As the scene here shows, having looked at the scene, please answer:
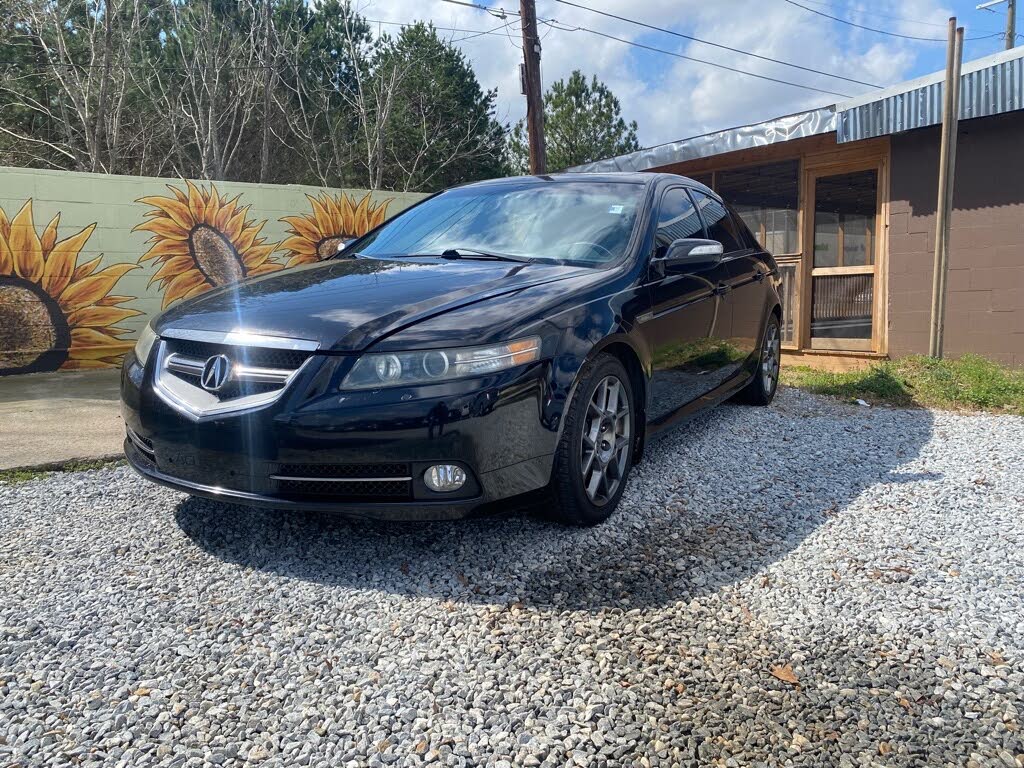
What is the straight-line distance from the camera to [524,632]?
2461mm

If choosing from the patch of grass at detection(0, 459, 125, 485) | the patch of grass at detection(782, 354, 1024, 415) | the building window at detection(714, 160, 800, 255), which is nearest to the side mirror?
the patch of grass at detection(782, 354, 1024, 415)

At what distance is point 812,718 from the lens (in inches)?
80.2

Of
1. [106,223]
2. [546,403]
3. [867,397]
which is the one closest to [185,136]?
[106,223]

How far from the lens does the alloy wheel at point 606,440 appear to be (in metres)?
3.20

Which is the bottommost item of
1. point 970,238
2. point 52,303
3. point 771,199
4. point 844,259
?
point 52,303

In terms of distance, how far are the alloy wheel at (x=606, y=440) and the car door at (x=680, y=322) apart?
307 millimetres

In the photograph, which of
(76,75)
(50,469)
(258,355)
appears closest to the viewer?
(258,355)

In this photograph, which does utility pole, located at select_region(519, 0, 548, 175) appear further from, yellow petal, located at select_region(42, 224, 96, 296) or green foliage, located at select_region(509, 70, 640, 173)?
green foliage, located at select_region(509, 70, 640, 173)

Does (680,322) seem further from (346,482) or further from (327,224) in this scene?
(327,224)

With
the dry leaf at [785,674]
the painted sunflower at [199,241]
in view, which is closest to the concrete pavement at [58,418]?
the painted sunflower at [199,241]

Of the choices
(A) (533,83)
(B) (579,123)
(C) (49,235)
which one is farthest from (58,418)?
(B) (579,123)

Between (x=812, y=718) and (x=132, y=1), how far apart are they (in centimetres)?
1912

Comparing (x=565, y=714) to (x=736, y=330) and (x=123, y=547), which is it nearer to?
(x=123, y=547)

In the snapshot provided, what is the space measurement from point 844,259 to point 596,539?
22.9 ft
